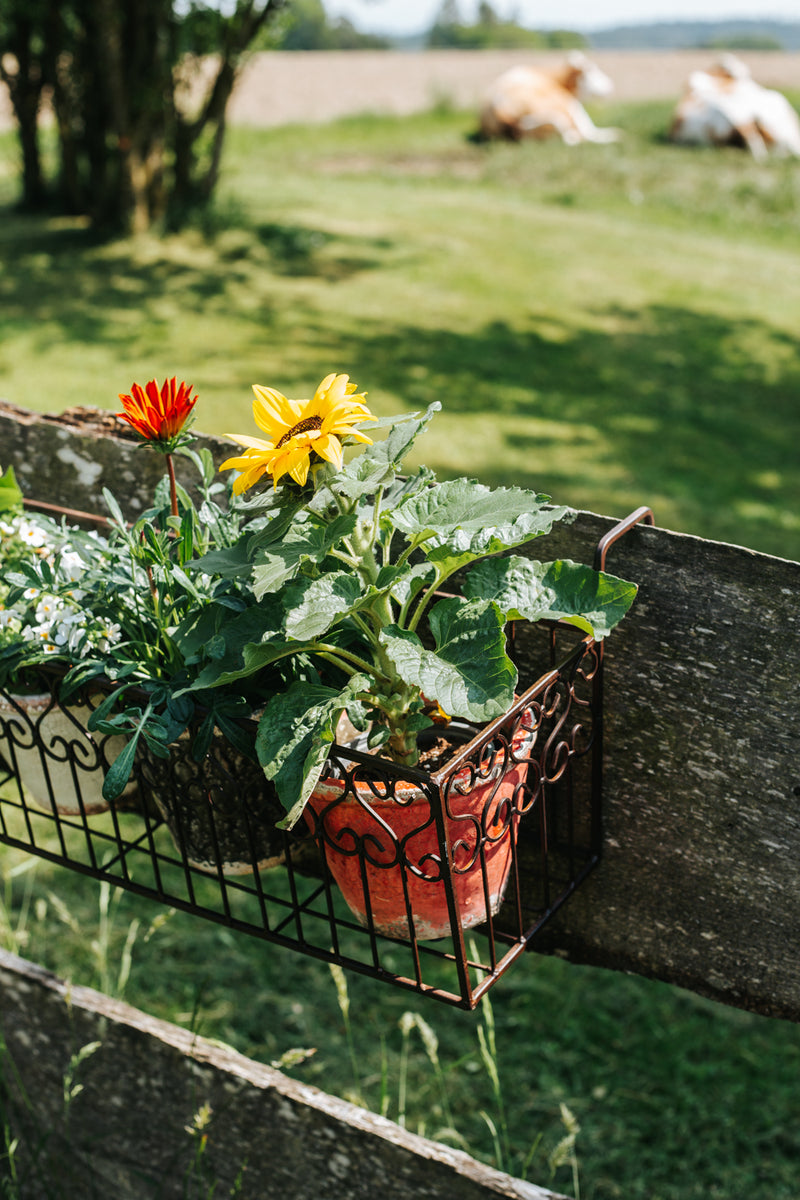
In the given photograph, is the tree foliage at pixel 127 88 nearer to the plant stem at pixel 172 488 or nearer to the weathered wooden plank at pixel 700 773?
the plant stem at pixel 172 488

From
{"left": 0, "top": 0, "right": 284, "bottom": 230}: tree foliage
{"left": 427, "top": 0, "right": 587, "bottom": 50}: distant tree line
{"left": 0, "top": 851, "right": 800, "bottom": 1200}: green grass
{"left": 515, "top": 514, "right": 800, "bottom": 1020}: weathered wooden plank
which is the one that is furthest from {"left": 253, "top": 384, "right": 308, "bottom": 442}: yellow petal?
{"left": 427, "top": 0, "right": 587, "bottom": 50}: distant tree line

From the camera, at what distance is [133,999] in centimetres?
293

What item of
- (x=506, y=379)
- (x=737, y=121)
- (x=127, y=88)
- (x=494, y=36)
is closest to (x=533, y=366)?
(x=506, y=379)

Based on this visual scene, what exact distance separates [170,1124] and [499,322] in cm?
600

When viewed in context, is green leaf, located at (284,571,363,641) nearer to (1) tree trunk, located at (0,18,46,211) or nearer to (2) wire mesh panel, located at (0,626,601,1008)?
(2) wire mesh panel, located at (0,626,601,1008)

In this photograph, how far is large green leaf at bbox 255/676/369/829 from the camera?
120 cm

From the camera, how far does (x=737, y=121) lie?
11.9 meters

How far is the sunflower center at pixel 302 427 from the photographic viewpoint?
4.02ft

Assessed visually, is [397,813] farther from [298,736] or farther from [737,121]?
[737,121]

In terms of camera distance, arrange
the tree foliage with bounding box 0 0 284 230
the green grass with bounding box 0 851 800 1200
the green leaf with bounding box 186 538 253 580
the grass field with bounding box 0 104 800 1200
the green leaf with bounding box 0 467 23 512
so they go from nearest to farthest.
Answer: the green leaf with bounding box 186 538 253 580
the green leaf with bounding box 0 467 23 512
the green grass with bounding box 0 851 800 1200
the grass field with bounding box 0 104 800 1200
the tree foliage with bounding box 0 0 284 230

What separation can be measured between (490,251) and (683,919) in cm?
738

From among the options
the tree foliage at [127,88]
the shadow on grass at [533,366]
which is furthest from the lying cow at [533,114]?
the shadow on grass at [533,366]

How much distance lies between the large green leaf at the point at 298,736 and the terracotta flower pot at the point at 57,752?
1.34 ft

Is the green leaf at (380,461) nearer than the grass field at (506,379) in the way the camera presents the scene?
Yes
